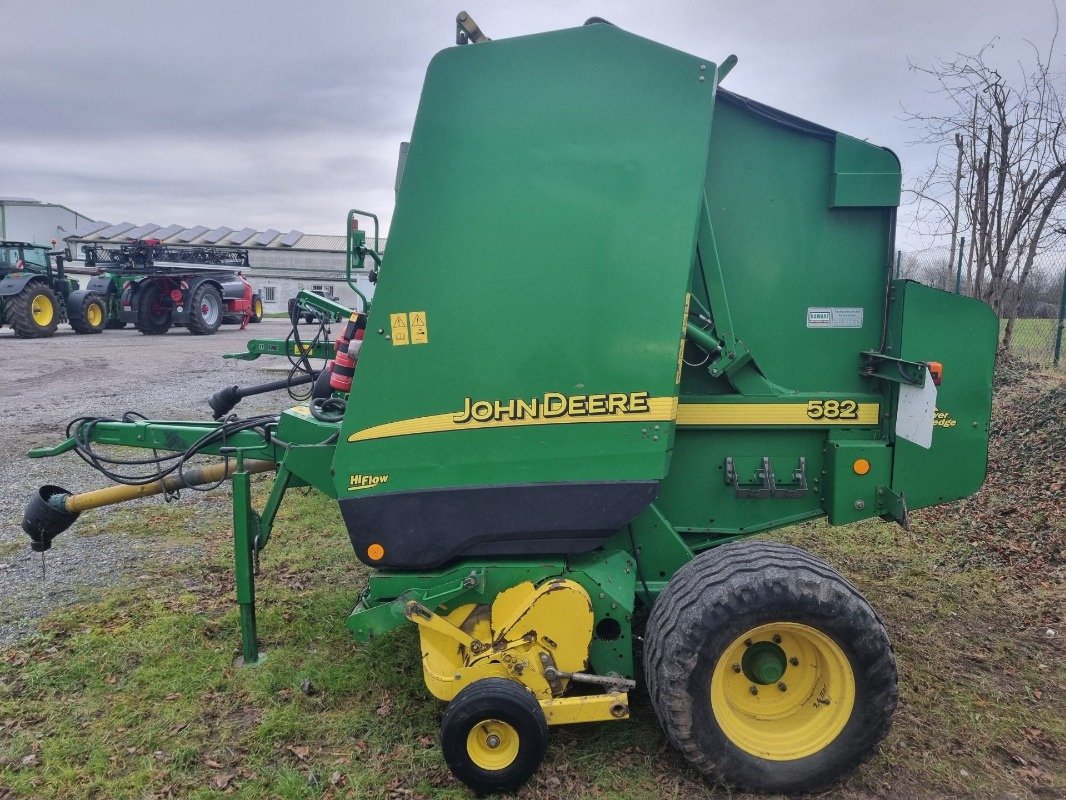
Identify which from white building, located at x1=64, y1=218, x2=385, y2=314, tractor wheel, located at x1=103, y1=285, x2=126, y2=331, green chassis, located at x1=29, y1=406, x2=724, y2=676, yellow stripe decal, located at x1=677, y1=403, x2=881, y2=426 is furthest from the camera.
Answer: white building, located at x1=64, y1=218, x2=385, y2=314

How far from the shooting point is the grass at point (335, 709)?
2990mm

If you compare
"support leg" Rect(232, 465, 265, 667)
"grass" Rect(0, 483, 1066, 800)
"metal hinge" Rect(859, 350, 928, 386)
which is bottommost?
"grass" Rect(0, 483, 1066, 800)

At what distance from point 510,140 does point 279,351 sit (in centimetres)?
644

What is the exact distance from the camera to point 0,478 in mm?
7250

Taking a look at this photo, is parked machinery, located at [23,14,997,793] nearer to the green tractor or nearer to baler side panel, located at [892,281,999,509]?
baler side panel, located at [892,281,999,509]

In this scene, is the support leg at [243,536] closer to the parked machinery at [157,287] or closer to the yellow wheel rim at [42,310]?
the yellow wheel rim at [42,310]

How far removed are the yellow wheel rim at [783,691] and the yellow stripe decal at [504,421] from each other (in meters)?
0.84

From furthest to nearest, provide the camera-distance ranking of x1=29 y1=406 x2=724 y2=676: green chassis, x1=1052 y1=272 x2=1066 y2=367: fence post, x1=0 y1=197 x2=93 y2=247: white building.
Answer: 1. x1=0 y1=197 x2=93 y2=247: white building
2. x1=1052 y1=272 x2=1066 y2=367: fence post
3. x1=29 y1=406 x2=724 y2=676: green chassis

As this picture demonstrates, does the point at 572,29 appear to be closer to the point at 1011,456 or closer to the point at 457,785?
the point at 457,785

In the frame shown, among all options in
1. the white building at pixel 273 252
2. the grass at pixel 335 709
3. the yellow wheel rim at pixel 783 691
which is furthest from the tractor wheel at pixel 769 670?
the white building at pixel 273 252

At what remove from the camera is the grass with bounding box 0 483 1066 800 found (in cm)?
299

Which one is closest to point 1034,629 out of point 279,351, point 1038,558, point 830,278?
point 1038,558

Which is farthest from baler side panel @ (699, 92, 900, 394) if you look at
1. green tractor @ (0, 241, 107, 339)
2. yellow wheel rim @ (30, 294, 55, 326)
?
yellow wheel rim @ (30, 294, 55, 326)

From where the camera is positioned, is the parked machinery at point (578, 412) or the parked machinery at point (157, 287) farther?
the parked machinery at point (157, 287)
